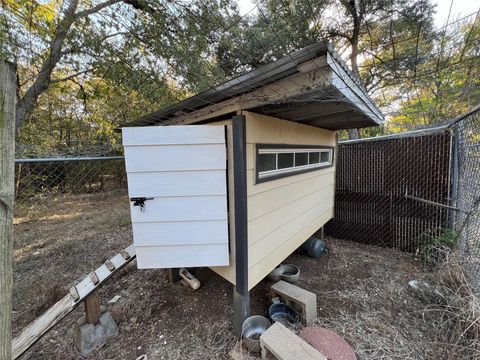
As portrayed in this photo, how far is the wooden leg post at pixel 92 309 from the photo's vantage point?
207 cm

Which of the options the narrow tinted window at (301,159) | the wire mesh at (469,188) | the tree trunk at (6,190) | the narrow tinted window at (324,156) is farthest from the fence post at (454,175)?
the tree trunk at (6,190)

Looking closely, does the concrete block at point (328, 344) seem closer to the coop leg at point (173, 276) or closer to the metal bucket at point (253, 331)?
the metal bucket at point (253, 331)

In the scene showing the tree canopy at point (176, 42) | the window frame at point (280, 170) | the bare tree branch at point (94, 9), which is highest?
the bare tree branch at point (94, 9)

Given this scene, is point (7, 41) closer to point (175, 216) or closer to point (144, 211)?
point (144, 211)

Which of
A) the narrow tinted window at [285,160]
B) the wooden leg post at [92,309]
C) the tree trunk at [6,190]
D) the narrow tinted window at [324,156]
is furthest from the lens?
the narrow tinted window at [324,156]

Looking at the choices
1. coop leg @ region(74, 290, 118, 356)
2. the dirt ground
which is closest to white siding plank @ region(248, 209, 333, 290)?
the dirt ground

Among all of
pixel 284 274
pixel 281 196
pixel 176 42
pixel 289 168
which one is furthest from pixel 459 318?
pixel 176 42

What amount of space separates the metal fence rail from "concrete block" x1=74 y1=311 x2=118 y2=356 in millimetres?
1818

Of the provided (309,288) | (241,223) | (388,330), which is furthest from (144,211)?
(388,330)

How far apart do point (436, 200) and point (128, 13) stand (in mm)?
6946

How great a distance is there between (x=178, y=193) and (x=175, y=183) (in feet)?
0.32

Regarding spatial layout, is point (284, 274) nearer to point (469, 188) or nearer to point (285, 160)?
point (285, 160)

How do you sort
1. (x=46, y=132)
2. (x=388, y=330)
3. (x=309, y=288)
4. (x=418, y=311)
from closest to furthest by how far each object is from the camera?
(x=388, y=330) → (x=418, y=311) → (x=309, y=288) → (x=46, y=132)

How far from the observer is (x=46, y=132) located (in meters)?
6.20
